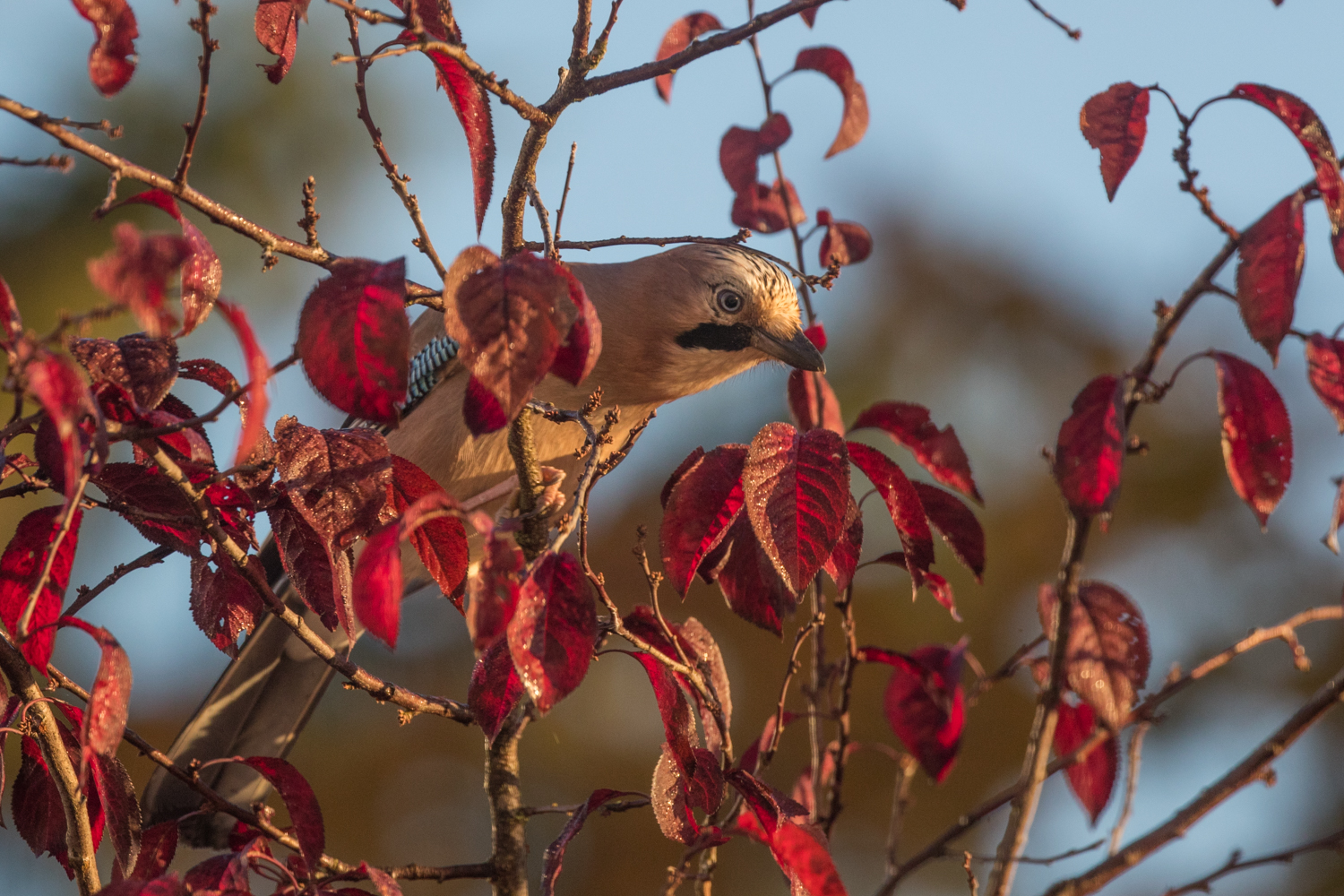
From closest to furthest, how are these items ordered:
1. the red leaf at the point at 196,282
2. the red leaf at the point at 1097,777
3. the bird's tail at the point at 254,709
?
the red leaf at the point at 196,282
the red leaf at the point at 1097,777
the bird's tail at the point at 254,709

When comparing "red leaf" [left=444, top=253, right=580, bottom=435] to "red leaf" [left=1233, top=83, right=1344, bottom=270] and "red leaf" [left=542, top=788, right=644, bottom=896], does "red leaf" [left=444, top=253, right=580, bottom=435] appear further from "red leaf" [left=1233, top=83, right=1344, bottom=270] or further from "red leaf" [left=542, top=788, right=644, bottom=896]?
"red leaf" [left=1233, top=83, right=1344, bottom=270]

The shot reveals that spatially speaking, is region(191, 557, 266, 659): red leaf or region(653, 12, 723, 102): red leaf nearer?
region(191, 557, 266, 659): red leaf

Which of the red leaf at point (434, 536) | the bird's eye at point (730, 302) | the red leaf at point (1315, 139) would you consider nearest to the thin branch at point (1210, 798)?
the red leaf at point (1315, 139)

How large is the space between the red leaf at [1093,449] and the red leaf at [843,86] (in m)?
1.18

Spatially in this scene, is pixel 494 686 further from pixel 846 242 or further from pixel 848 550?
pixel 846 242

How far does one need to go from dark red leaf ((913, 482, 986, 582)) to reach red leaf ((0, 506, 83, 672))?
1.13 metres

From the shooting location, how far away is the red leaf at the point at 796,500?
1.32 metres

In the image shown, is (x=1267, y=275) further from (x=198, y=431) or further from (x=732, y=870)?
(x=732, y=870)

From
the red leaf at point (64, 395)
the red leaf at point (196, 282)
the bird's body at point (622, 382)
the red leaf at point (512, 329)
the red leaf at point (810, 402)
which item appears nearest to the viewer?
the red leaf at point (64, 395)

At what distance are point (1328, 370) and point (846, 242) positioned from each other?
124 cm

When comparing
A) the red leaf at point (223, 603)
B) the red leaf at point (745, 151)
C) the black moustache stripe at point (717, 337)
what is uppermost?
the red leaf at point (745, 151)

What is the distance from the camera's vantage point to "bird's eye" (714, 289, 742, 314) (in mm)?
2785

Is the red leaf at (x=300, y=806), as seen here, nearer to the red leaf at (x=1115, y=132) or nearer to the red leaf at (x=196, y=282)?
the red leaf at (x=196, y=282)

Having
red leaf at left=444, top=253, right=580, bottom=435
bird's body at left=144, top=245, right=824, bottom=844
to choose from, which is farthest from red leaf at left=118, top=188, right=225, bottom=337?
bird's body at left=144, top=245, right=824, bottom=844
